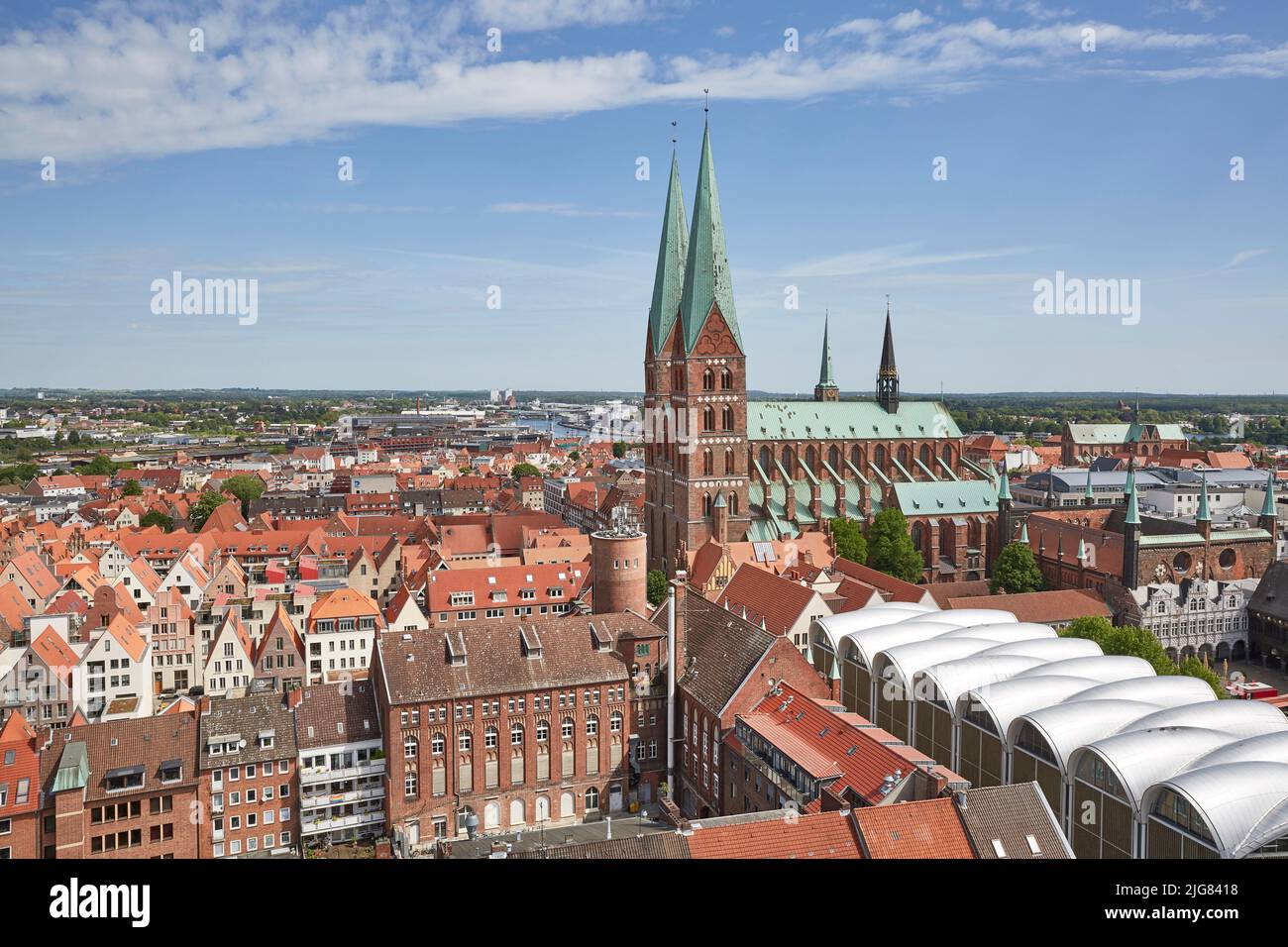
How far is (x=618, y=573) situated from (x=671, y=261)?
34.3m

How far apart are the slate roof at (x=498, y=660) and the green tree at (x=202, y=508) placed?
63.7m

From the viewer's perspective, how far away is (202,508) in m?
94.9

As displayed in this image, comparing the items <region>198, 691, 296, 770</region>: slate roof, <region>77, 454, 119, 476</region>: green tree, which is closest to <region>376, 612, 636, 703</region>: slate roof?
<region>198, 691, 296, 770</region>: slate roof

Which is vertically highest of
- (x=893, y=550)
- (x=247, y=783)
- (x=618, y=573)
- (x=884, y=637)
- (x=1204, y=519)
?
(x=618, y=573)

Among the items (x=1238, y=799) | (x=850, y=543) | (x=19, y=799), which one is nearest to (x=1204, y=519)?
(x=850, y=543)

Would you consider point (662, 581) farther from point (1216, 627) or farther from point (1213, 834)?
point (1213, 834)

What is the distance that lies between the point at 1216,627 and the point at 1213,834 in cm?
4184

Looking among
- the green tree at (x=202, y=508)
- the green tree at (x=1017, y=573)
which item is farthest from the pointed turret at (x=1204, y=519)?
the green tree at (x=202, y=508)

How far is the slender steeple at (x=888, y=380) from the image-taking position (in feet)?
288

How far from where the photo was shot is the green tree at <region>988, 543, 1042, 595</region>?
210 feet

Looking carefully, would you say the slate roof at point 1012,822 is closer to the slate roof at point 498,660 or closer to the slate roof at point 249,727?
the slate roof at point 498,660

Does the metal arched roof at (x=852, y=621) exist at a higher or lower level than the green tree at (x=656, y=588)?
higher

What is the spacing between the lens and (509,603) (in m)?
56.9

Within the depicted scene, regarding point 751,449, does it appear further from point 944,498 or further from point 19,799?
point 19,799
